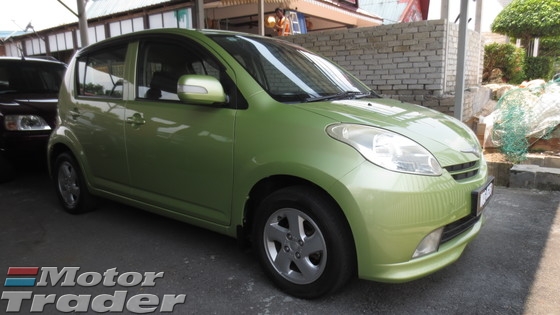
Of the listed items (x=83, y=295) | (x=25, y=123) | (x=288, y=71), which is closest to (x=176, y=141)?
(x=288, y=71)

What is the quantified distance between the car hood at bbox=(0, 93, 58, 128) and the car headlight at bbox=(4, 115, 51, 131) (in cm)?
5

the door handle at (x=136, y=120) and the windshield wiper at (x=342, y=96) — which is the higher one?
the windshield wiper at (x=342, y=96)

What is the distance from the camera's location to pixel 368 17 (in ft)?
47.9

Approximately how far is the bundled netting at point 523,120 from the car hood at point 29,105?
594cm

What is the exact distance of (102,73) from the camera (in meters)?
3.74

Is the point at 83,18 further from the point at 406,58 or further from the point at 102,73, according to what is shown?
the point at 406,58

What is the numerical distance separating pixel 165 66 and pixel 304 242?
5.76 feet

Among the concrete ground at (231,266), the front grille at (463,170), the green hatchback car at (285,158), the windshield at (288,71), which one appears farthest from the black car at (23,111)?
the front grille at (463,170)

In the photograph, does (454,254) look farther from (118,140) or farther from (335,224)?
(118,140)

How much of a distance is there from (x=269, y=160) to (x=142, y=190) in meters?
1.40

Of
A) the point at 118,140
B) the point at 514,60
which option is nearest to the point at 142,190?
the point at 118,140

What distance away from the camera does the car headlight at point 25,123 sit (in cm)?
515

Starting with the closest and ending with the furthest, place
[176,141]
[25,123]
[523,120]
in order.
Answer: [176,141], [25,123], [523,120]

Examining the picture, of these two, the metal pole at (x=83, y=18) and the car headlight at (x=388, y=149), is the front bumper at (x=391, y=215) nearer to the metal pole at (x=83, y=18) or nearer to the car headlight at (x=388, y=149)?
the car headlight at (x=388, y=149)
